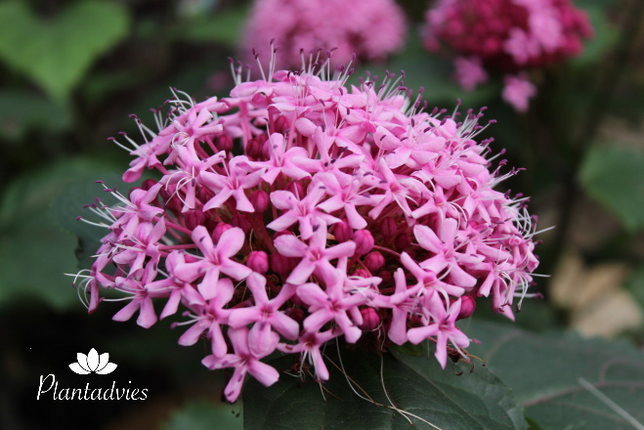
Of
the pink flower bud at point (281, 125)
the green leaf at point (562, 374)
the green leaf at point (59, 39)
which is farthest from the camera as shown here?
the green leaf at point (59, 39)

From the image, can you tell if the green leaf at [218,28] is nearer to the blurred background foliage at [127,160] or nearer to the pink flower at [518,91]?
the blurred background foliage at [127,160]

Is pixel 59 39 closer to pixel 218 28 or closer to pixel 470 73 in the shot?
pixel 218 28

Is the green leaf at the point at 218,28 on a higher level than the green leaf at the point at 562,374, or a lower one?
higher

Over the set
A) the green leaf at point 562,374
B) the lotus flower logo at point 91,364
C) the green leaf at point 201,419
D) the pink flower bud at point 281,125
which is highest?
the pink flower bud at point 281,125

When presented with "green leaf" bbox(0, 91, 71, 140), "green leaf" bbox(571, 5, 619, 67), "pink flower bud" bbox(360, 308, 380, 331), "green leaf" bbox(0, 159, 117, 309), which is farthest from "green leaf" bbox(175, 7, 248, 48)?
"pink flower bud" bbox(360, 308, 380, 331)

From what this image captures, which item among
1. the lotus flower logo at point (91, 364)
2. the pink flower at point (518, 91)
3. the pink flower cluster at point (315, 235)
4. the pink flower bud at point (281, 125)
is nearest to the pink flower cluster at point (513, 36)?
→ the pink flower at point (518, 91)

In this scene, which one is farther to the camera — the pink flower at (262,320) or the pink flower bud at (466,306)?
the pink flower bud at (466,306)

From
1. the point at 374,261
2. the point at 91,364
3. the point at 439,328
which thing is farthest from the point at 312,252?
the point at 91,364

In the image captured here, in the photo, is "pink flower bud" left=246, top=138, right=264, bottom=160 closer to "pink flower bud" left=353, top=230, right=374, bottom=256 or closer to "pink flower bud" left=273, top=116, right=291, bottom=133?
"pink flower bud" left=273, top=116, right=291, bottom=133

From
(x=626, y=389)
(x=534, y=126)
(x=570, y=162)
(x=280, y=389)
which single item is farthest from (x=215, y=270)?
(x=570, y=162)
